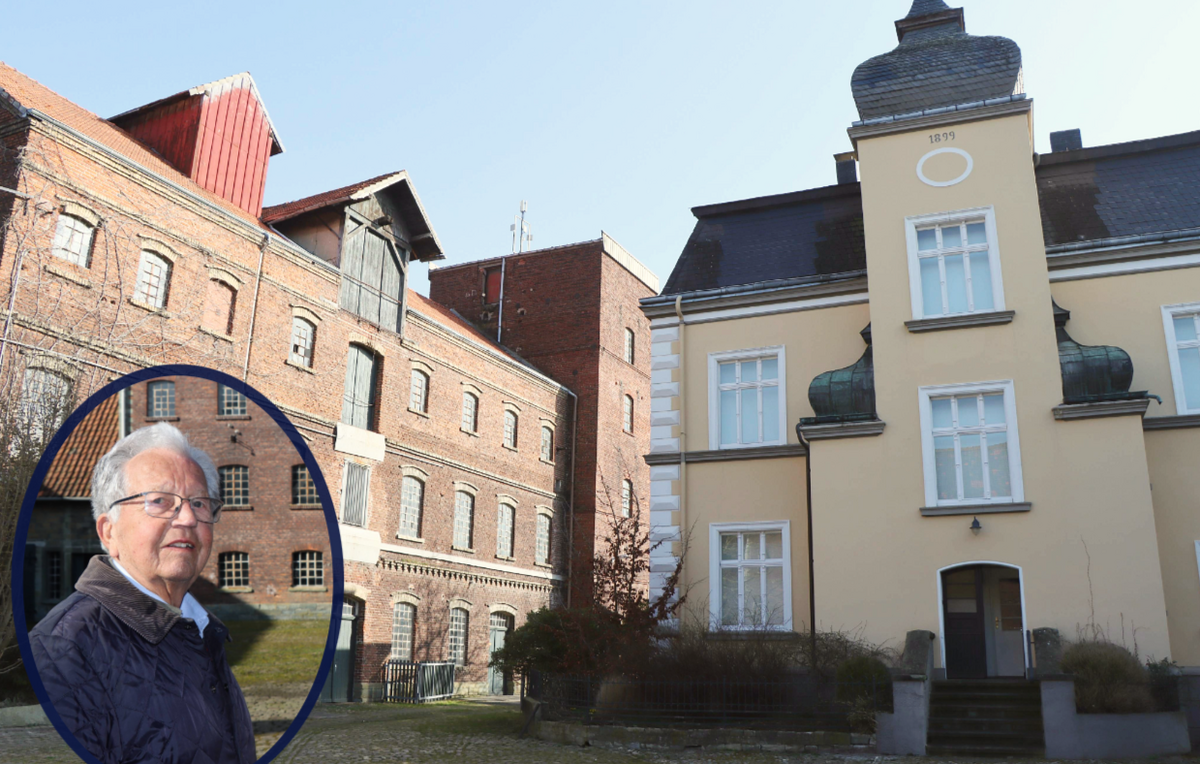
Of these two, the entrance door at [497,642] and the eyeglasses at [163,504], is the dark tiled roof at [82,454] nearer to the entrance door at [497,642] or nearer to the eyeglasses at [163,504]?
the eyeglasses at [163,504]

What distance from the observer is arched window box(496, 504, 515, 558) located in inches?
1330

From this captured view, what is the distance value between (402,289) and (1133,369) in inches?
837

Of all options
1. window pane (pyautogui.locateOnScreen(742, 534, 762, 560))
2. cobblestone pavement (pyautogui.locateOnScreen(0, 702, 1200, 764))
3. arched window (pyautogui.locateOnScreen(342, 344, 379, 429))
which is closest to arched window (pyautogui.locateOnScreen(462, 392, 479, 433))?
arched window (pyautogui.locateOnScreen(342, 344, 379, 429))

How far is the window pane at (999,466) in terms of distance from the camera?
53.4ft

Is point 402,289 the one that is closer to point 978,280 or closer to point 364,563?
point 364,563

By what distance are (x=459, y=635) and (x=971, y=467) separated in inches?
767

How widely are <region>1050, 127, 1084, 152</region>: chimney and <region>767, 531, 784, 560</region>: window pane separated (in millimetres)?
11328

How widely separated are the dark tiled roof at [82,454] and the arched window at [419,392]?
27442mm

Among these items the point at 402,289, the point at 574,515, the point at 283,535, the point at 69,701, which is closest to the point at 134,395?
the point at 283,535

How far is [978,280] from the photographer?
17625 mm

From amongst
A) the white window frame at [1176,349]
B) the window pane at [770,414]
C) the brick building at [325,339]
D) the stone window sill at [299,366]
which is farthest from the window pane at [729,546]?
the stone window sill at [299,366]

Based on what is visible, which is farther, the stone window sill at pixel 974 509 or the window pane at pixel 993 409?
the window pane at pixel 993 409

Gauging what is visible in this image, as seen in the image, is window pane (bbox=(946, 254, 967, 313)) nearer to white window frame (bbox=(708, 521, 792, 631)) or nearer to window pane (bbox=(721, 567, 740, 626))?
white window frame (bbox=(708, 521, 792, 631))

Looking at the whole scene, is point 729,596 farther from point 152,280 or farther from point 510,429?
point 510,429
